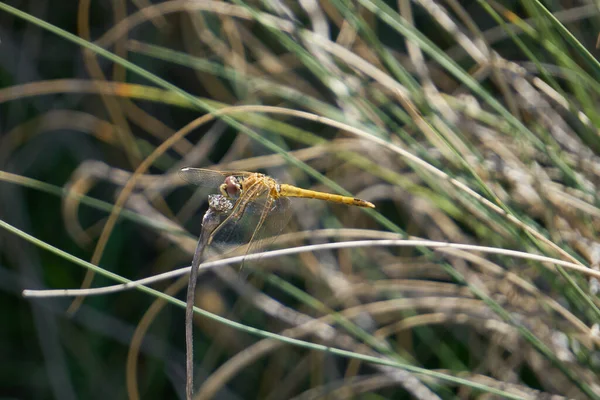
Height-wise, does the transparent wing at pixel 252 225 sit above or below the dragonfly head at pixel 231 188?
below

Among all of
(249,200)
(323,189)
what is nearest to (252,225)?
(249,200)

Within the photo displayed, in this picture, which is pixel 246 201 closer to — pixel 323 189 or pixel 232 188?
pixel 232 188

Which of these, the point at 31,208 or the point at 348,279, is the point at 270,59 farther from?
the point at 31,208

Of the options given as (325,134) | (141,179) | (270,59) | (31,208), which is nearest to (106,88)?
(141,179)

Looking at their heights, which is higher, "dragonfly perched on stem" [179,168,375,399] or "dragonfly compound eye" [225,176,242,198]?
"dragonfly compound eye" [225,176,242,198]
